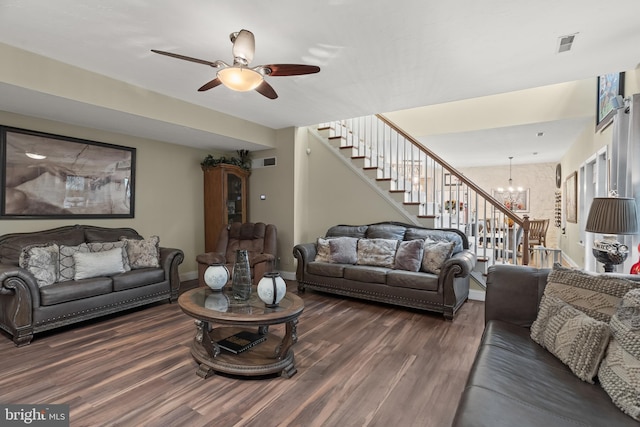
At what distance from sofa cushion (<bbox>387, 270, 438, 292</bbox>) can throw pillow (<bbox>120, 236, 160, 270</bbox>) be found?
2.93m

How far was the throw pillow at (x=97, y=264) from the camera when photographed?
3436 mm


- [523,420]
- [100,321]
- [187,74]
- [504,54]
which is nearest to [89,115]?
[187,74]

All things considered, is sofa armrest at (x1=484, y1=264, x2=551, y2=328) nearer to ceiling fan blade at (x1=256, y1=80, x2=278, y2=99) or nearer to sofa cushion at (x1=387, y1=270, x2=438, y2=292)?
sofa cushion at (x1=387, y1=270, x2=438, y2=292)

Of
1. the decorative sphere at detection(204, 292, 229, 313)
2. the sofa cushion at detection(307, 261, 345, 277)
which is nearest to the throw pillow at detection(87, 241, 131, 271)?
the decorative sphere at detection(204, 292, 229, 313)

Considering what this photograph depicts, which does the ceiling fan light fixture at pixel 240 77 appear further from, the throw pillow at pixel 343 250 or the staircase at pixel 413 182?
the staircase at pixel 413 182

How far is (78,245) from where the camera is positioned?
380 centimetres

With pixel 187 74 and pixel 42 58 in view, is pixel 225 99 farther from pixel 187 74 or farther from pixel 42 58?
pixel 42 58

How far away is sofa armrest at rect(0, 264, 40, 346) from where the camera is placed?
280cm

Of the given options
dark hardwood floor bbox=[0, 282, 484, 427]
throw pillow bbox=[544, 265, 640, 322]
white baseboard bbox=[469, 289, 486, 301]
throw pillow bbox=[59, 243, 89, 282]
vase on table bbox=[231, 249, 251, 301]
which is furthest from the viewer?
white baseboard bbox=[469, 289, 486, 301]

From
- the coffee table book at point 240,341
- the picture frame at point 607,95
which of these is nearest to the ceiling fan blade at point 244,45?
the coffee table book at point 240,341

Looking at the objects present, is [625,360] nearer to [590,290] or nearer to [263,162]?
[590,290]

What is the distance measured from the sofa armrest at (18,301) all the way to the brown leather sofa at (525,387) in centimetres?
351

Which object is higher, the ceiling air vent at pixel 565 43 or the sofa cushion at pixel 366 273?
the ceiling air vent at pixel 565 43

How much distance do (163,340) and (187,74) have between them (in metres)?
2.57
